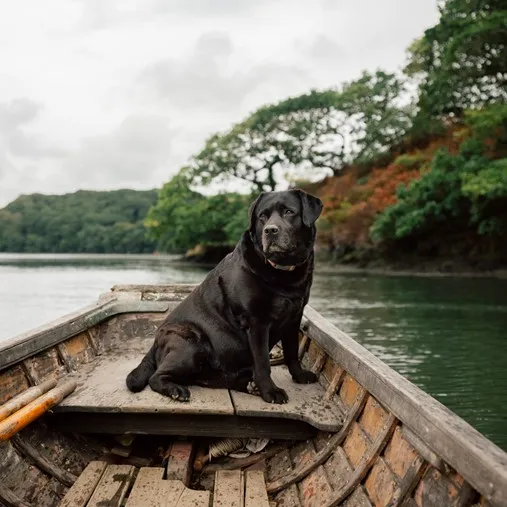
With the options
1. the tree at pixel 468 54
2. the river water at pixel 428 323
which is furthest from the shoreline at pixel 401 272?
the tree at pixel 468 54

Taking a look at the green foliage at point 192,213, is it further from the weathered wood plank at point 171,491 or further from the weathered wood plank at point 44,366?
the weathered wood plank at point 171,491

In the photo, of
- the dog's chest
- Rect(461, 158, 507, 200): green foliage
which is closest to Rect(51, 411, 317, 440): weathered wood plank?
the dog's chest

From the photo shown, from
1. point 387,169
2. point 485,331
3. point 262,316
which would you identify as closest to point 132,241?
point 387,169

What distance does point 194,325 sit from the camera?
345 centimetres

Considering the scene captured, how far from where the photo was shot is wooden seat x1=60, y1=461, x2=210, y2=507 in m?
2.55

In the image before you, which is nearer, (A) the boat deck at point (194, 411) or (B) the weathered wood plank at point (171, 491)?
(B) the weathered wood plank at point (171, 491)

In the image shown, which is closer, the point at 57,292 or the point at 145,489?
the point at 145,489

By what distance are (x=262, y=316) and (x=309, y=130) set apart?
122 feet

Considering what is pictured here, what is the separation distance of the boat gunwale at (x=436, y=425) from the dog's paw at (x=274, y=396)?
0.41 m

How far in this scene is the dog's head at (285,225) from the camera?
10.0 ft

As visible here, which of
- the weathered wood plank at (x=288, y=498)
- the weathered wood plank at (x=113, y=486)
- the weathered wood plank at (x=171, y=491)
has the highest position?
the weathered wood plank at (x=113, y=486)

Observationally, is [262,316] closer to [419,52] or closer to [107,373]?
[107,373]

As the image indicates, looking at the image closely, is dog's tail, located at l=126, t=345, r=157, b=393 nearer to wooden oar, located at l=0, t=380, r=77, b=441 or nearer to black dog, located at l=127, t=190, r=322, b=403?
black dog, located at l=127, t=190, r=322, b=403

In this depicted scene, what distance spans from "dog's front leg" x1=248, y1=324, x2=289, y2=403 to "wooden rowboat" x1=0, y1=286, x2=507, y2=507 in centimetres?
9
